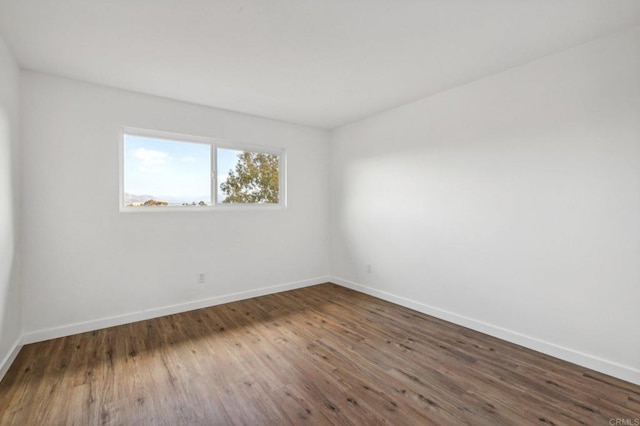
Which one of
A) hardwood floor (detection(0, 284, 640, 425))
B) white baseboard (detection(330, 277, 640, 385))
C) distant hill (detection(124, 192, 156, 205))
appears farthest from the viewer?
distant hill (detection(124, 192, 156, 205))

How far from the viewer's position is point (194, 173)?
362 centimetres

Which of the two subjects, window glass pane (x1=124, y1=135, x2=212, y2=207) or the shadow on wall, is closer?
the shadow on wall

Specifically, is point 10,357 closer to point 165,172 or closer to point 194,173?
point 165,172

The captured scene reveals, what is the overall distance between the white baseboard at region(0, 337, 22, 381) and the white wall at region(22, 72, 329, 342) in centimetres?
15

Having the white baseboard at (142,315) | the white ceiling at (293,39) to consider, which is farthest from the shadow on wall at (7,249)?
the white ceiling at (293,39)

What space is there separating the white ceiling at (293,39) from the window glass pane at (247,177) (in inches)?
40.1

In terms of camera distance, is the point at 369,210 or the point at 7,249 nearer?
the point at 7,249

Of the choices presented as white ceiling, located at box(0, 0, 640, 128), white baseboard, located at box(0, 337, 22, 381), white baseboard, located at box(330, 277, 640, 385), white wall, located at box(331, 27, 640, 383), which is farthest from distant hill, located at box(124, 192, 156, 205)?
white baseboard, located at box(330, 277, 640, 385)

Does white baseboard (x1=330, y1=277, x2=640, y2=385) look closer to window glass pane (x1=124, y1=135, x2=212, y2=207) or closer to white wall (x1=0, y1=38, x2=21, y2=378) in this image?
window glass pane (x1=124, y1=135, x2=212, y2=207)

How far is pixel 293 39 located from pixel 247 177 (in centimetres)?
221

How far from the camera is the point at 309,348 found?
2.55 meters

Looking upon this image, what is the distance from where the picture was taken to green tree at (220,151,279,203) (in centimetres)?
391

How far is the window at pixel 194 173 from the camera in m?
3.20

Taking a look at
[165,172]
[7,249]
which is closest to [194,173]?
[165,172]
